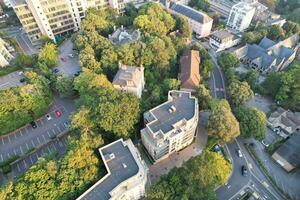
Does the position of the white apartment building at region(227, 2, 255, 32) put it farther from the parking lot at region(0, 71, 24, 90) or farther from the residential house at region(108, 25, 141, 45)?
the parking lot at region(0, 71, 24, 90)

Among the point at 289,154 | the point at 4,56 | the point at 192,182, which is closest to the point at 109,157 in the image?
→ the point at 192,182

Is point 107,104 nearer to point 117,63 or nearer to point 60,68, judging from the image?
point 117,63

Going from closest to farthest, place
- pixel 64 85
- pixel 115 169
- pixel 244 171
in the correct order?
pixel 115 169 < pixel 244 171 < pixel 64 85

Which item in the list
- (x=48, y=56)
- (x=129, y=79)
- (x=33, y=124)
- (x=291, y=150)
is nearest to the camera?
(x=291, y=150)

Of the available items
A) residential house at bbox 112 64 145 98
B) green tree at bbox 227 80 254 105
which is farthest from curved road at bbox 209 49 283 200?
residential house at bbox 112 64 145 98

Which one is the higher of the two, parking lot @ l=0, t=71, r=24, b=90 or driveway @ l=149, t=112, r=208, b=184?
parking lot @ l=0, t=71, r=24, b=90

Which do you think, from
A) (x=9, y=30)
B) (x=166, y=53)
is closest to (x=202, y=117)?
(x=166, y=53)

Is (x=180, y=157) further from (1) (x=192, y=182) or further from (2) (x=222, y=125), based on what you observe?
(2) (x=222, y=125)
